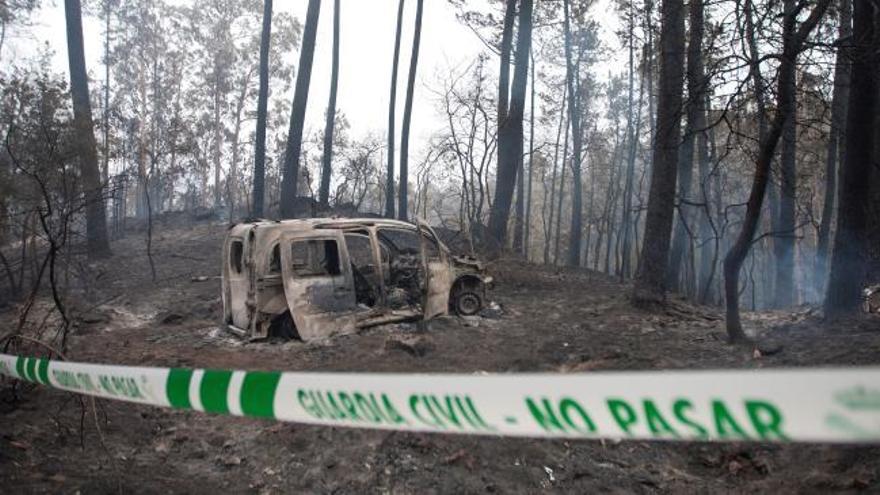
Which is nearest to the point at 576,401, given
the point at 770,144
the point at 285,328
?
the point at 770,144

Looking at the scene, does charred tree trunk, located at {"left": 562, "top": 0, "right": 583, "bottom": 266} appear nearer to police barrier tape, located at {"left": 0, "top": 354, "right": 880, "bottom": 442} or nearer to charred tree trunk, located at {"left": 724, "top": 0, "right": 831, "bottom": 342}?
charred tree trunk, located at {"left": 724, "top": 0, "right": 831, "bottom": 342}

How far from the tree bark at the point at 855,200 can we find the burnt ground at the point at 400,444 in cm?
55

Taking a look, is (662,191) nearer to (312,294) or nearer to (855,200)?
(855,200)

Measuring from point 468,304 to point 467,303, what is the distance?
0.08 ft

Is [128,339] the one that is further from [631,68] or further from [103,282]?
[631,68]

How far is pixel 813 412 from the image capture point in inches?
54.1

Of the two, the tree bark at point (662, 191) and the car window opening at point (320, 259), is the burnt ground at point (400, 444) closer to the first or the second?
the car window opening at point (320, 259)

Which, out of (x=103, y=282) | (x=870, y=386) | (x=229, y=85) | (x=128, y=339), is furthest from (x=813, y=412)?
(x=229, y=85)

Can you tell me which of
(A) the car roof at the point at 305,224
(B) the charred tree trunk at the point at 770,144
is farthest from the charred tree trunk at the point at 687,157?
(A) the car roof at the point at 305,224

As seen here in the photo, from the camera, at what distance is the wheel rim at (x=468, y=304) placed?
940 centimetres

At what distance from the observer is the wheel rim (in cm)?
940

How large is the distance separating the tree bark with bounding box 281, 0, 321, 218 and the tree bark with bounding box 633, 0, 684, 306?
954 cm

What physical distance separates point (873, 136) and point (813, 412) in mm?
7678

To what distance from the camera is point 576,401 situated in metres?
1.66
